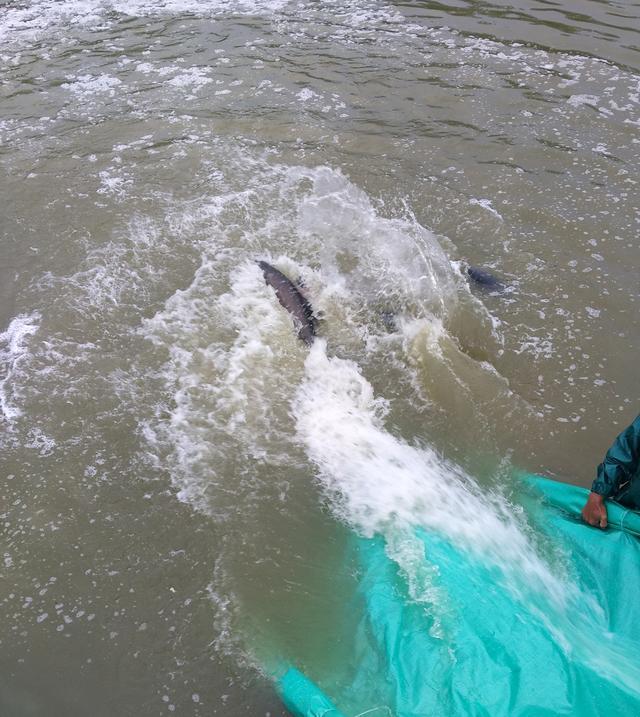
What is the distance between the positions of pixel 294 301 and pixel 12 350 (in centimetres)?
245

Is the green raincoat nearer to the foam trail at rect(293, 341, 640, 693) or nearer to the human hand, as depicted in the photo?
the human hand

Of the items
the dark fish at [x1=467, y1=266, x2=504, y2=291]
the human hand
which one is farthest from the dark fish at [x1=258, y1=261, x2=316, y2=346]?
the human hand

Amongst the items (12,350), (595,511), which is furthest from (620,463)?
(12,350)

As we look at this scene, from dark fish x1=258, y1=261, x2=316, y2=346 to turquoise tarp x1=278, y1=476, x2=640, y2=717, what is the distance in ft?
7.06

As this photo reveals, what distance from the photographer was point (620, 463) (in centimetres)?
331

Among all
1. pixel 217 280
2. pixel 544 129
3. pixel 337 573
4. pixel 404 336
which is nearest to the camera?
pixel 337 573

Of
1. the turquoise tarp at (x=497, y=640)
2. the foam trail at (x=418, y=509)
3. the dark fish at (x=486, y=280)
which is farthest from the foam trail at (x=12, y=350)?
the dark fish at (x=486, y=280)

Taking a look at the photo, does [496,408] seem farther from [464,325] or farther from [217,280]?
[217,280]

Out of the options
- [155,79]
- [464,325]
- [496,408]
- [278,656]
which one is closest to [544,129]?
[464,325]

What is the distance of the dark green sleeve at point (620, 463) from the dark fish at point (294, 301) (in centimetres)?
255

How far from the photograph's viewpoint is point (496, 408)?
4.61 metres

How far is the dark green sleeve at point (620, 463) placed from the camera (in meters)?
3.24

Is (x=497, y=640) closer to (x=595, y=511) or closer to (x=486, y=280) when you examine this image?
(x=595, y=511)

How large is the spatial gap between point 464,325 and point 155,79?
21.9 ft
